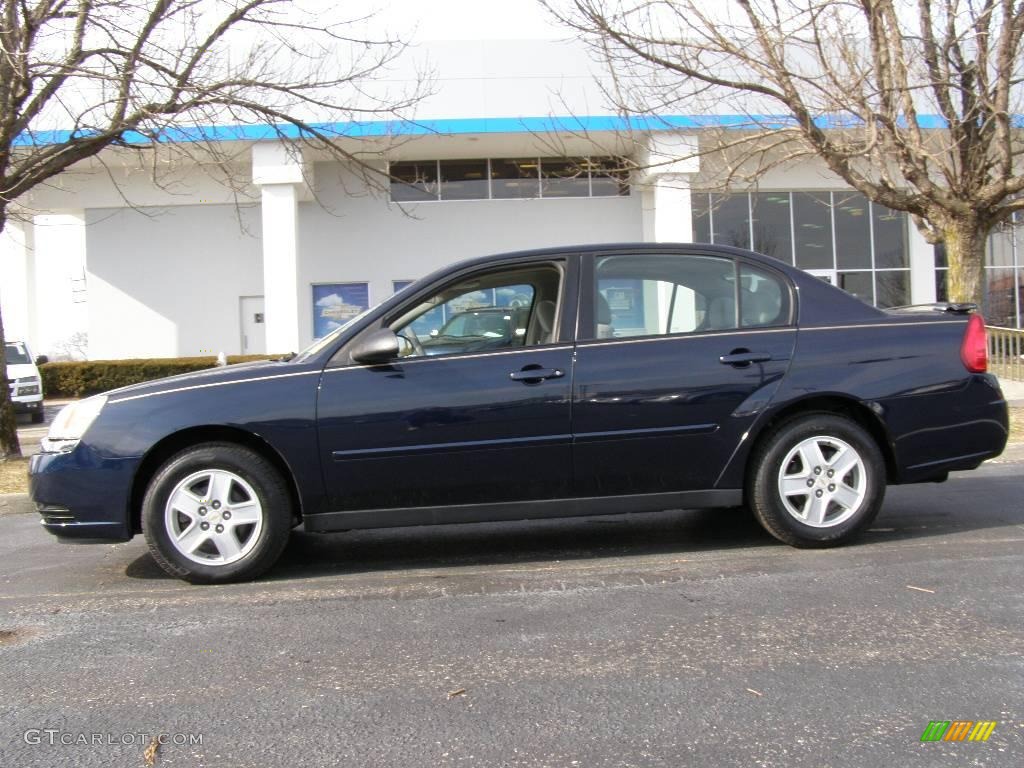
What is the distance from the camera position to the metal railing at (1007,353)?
16.1 meters

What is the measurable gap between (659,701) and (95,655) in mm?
2307

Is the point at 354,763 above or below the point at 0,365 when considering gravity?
below

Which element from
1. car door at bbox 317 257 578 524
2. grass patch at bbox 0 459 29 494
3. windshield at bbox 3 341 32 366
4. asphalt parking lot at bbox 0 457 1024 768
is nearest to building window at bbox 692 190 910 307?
windshield at bbox 3 341 32 366

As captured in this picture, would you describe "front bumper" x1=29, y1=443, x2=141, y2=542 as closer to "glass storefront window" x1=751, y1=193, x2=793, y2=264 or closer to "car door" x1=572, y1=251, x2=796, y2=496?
"car door" x1=572, y1=251, x2=796, y2=496

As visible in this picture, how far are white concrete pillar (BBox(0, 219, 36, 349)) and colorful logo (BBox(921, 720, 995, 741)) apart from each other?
2820cm

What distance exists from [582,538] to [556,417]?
123cm

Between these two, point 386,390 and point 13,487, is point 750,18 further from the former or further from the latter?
point 13,487

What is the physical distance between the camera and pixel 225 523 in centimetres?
457

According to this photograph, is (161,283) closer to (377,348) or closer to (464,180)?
(464,180)

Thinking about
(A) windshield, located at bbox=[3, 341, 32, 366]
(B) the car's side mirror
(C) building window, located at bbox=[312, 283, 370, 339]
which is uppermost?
(C) building window, located at bbox=[312, 283, 370, 339]

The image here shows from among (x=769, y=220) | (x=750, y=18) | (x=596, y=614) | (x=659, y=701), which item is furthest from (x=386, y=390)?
(x=769, y=220)

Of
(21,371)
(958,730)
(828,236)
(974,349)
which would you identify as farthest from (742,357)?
(828,236)

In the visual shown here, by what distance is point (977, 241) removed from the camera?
10008 millimetres

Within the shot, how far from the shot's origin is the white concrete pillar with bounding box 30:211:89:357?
26219 millimetres
